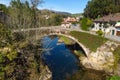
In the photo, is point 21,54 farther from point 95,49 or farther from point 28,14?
point 95,49

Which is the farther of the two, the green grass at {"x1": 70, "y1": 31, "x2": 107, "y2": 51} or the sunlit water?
the green grass at {"x1": 70, "y1": 31, "x2": 107, "y2": 51}

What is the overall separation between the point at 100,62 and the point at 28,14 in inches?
649

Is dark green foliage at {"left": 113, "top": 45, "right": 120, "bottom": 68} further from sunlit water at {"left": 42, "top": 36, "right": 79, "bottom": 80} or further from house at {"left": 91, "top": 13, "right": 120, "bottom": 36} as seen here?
house at {"left": 91, "top": 13, "right": 120, "bottom": 36}

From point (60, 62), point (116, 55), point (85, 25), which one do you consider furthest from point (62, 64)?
point (85, 25)

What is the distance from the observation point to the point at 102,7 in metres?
69.1

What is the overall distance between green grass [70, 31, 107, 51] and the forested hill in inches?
942

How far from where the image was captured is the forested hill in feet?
220

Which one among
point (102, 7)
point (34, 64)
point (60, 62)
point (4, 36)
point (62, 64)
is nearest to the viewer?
point (4, 36)

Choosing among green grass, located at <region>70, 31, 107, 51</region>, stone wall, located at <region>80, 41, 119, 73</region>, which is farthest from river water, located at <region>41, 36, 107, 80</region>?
green grass, located at <region>70, 31, 107, 51</region>

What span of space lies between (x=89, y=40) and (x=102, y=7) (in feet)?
93.0

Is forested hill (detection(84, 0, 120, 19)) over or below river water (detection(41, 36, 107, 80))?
over

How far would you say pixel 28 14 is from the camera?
120 ft

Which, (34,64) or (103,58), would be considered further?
(103,58)

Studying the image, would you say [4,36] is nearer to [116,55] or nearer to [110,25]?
[116,55]
